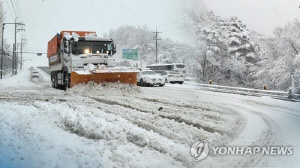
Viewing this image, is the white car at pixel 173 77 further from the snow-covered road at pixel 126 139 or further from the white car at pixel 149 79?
the snow-covered road at pixel 126 139

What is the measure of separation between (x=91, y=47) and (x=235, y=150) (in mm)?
9757

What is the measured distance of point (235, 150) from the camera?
3178mm

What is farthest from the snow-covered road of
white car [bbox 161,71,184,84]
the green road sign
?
the green road sign

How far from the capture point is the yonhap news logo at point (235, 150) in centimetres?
293

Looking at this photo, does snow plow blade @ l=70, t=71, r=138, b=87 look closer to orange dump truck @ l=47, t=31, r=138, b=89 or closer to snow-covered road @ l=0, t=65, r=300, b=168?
orange dump truck @ l=47, t=31, r=138, b=89

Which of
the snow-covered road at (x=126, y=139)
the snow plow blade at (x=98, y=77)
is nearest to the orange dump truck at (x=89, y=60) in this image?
the snow plow blade at (x=98, y=77)

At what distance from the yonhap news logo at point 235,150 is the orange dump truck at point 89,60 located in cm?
837

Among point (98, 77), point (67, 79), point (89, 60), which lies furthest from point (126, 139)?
point (67, 79)

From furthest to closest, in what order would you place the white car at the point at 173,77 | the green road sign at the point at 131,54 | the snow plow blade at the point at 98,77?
the green road sign at the point at 131,54 → the white car at the point at 173,77 → the snow plow blade at the point at 98,77

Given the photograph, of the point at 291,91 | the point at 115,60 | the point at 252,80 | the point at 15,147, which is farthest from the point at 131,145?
the point at 252,80

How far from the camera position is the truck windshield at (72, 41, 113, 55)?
38.8ft

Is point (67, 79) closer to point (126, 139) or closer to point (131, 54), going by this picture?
point (126, 139)

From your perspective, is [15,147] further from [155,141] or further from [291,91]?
[291,91]

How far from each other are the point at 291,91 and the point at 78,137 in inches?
394
